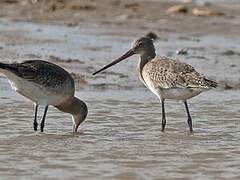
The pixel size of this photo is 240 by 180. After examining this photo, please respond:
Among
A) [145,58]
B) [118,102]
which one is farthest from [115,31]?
[145,58]

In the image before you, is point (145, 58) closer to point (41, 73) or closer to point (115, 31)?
point (41, 73)

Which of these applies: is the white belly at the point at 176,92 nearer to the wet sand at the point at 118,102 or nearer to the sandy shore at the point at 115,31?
the wet sand at the point at 118,102

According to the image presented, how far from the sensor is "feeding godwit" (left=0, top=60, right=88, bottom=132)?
340 inches

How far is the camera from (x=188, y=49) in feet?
45.4

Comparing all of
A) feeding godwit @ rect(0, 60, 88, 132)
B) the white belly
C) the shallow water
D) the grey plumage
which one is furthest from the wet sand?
the grey plumage

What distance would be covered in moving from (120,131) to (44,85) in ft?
3.04

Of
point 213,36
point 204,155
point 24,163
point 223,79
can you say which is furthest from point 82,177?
point 213,36

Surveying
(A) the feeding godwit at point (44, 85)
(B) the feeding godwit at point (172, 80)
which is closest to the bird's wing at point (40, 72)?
(A) the feeding godwit at point (44, 85)

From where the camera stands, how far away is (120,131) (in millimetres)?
9109

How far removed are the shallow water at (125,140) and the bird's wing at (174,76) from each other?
52 cm

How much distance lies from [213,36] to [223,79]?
3311 millimetres

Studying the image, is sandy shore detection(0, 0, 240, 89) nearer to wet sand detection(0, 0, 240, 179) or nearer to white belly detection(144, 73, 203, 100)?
wet sand detection(0, 0, 240, 179)

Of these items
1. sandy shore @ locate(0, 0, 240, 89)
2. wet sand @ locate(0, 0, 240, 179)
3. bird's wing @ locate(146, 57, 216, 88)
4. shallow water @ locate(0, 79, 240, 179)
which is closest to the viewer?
shallow water @ locate(0, 79, 240, 179)

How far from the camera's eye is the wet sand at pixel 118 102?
7625 millimetres
